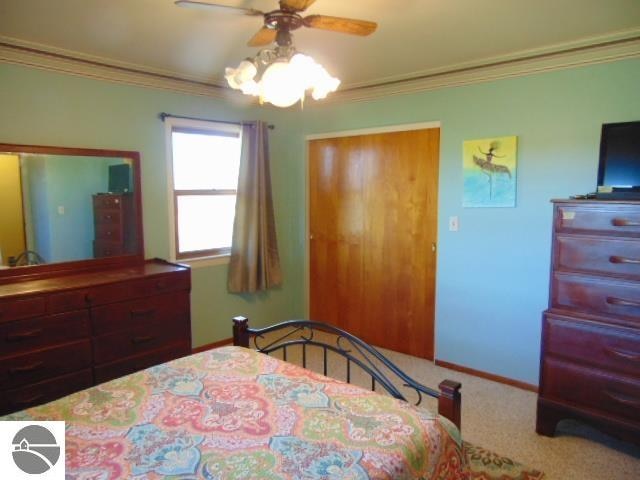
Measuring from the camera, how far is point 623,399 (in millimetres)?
2254

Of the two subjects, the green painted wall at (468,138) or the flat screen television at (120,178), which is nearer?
the green painted wall at (468,138)

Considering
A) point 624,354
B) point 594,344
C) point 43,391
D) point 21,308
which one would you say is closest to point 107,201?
point 21,308

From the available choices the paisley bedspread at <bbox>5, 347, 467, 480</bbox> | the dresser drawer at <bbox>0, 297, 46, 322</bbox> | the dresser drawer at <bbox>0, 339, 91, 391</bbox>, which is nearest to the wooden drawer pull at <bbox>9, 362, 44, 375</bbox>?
the dresser drawer at <bbox>0, 339, 91, 391</bbox>

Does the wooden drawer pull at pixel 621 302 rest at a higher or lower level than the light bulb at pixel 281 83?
lower

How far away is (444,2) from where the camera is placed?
6.84 feet

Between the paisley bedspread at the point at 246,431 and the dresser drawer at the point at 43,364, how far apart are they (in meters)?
0.98

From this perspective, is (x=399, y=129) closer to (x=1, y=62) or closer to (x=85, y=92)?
(x=85, y=92)

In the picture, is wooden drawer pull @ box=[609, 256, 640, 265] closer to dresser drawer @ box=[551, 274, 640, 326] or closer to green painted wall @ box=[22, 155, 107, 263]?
dresser drawer @ box=[551, 274, 640, 326]

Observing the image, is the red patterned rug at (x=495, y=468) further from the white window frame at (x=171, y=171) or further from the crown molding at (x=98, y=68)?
the crown molding at (x=98, y=68)

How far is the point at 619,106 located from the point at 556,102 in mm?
357

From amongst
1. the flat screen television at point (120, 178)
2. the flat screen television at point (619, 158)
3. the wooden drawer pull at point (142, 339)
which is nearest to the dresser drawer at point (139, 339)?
the wooden drawer pull at point (142, 339)

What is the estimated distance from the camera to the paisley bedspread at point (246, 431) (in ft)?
4.10

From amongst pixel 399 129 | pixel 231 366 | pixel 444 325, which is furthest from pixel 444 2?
pixel 444 325

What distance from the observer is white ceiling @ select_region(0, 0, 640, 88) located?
2137 mm
